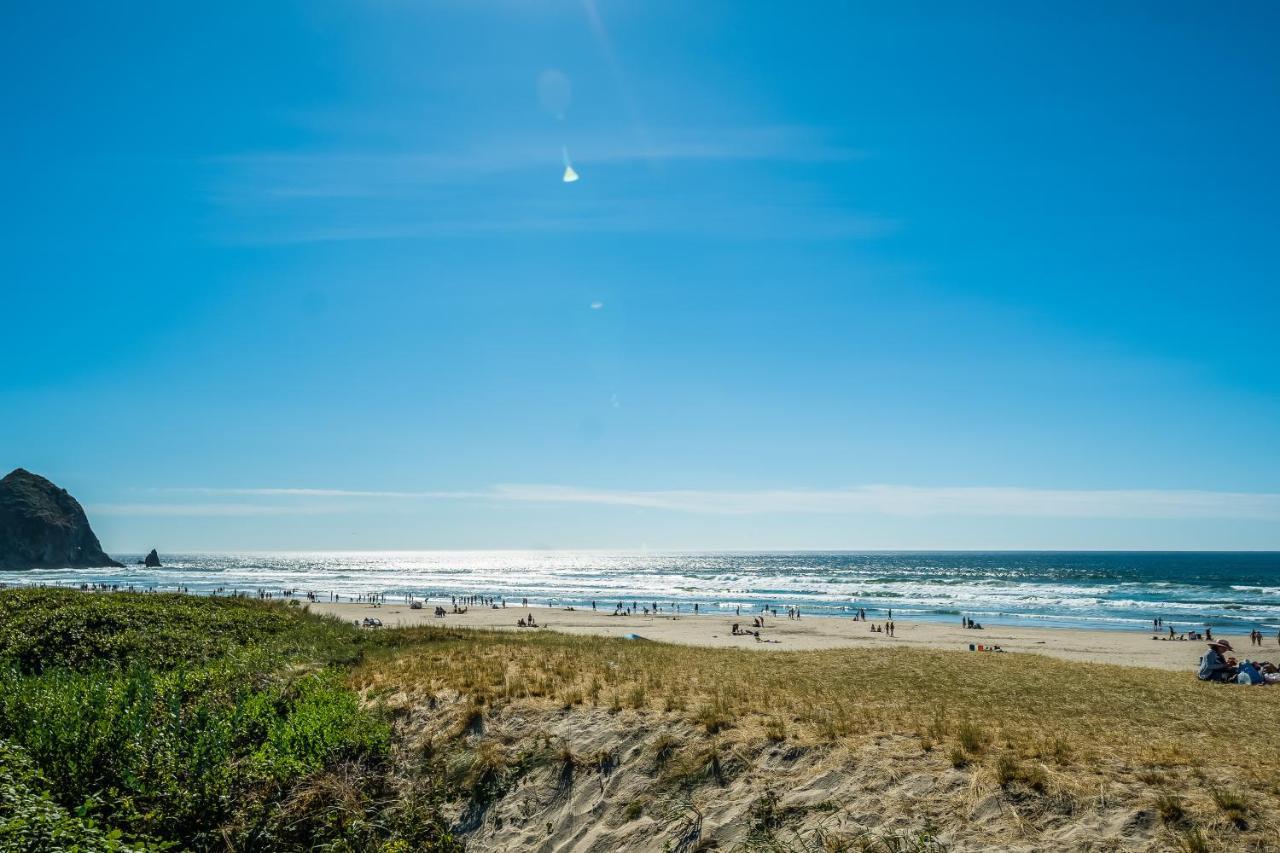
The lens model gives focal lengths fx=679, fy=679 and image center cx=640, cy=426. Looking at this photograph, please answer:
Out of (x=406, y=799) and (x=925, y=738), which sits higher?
(x=925, y=738)

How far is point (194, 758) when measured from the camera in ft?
37.5

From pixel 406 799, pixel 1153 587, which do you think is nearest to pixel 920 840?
pixel 406 799

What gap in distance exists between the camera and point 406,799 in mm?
12234

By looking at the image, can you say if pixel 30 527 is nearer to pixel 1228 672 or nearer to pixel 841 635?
pixel 841 635

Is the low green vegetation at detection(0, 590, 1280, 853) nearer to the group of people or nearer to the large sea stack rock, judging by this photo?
the group of people

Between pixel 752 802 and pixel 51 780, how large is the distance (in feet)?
35.8

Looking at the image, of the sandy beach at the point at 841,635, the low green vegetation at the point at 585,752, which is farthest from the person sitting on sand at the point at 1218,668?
the sandy beach at the point at 841,635

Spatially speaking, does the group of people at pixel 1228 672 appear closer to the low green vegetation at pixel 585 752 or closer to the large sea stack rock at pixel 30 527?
the low green vegetation at pixel 585 752

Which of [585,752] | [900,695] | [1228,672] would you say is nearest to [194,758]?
[585,752]

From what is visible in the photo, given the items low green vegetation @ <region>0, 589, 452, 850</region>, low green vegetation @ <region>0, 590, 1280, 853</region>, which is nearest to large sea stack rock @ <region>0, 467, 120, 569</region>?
low green vegetation @ <region>0, 589, 452, 850</region>

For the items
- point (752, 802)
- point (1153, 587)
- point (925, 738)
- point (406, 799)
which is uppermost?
point (925, 738)

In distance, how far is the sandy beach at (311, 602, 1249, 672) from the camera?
147 ft

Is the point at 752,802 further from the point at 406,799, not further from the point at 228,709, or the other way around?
the point at 228,709

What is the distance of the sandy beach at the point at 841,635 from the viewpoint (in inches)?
1766
